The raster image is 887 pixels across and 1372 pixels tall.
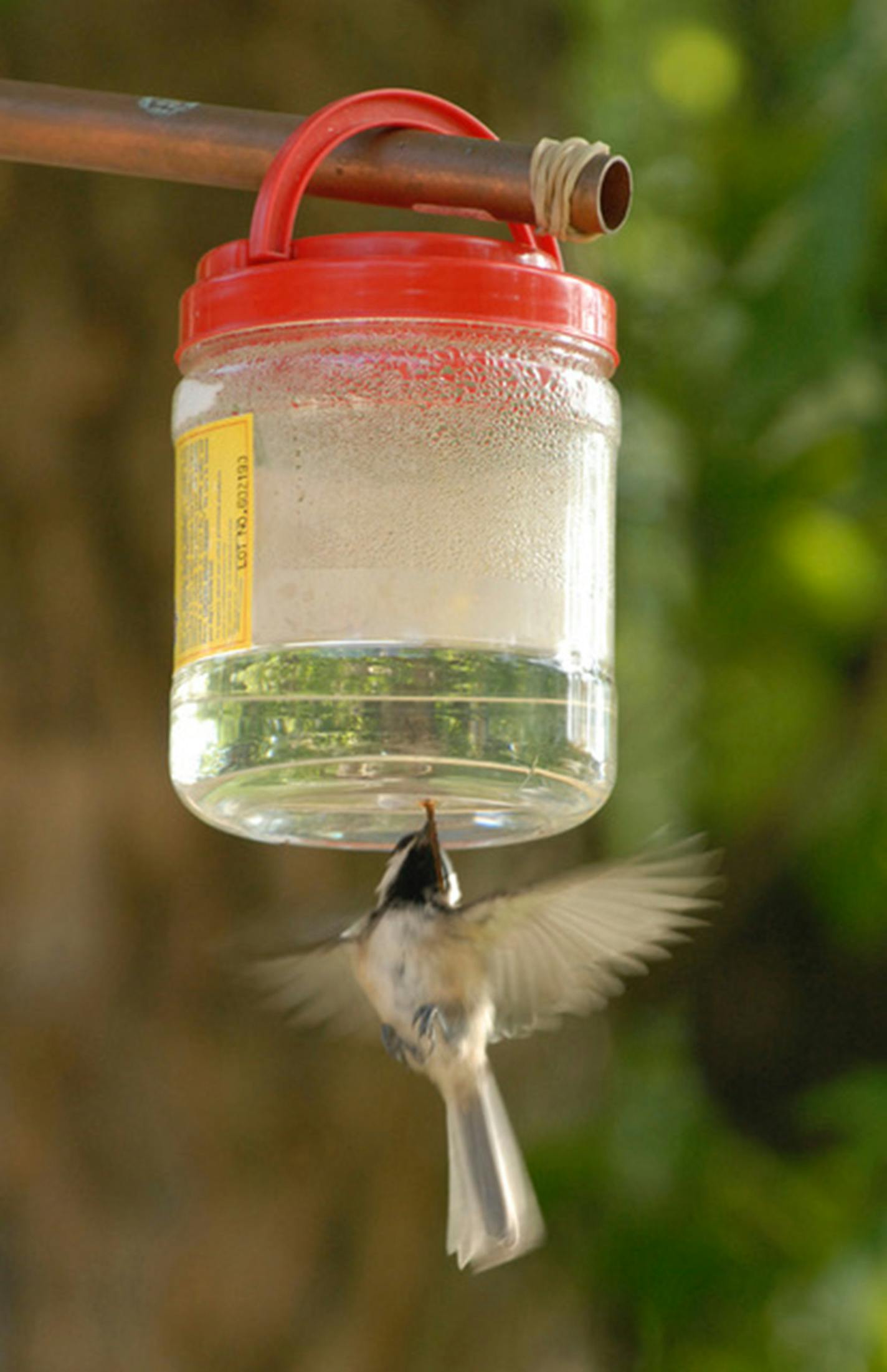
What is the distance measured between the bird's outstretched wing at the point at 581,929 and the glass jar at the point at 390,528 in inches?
4.3

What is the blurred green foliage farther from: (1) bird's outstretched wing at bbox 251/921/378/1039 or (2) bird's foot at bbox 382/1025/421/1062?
(2) bird's foot at bbox 382/1025/421/1062

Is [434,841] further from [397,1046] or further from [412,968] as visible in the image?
[397,1046]

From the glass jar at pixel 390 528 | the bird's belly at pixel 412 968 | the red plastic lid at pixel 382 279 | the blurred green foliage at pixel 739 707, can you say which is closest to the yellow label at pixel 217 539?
the glass jar at pixel 390 528

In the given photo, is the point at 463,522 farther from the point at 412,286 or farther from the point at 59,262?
the point at 59,262

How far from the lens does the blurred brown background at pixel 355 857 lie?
12.6 ft

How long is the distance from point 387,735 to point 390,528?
0.67 feet

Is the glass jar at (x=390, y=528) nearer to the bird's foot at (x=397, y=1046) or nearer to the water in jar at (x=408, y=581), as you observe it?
the water in jar at (x=408, y=581)

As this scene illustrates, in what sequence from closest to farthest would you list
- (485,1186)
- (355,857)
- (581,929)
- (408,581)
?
(408,581) < (581,929) < (485,1186) < (355,857)

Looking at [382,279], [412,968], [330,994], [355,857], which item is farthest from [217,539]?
[355,857]

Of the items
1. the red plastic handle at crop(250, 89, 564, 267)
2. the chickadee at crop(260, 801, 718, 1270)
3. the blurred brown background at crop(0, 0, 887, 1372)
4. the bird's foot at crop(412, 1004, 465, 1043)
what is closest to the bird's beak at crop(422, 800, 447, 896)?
the chickadee at crop(260, 801, 718, 1270)

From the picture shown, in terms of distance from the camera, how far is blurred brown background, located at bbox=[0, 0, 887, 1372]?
12.6 feet

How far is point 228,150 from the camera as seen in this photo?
6.09ft

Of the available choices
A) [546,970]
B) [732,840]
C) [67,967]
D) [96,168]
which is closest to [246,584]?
[96,168]

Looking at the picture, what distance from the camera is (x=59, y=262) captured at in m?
4.02
